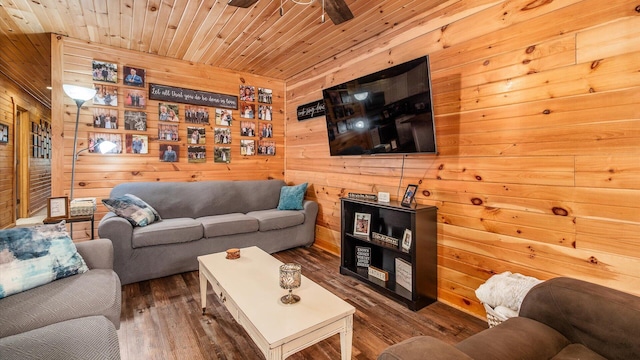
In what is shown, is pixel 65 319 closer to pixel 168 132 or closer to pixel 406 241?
pixel 406 241

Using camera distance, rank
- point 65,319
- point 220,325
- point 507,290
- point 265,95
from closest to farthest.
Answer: point 65,319, point 507,290, point 220,325, point 265,95

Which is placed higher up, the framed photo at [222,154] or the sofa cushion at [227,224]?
the framed photo at [222,154]

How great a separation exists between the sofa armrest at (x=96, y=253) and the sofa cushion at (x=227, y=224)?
118cm

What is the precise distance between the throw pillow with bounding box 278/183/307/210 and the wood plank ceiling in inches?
66.5

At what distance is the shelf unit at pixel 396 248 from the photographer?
228 centimetres

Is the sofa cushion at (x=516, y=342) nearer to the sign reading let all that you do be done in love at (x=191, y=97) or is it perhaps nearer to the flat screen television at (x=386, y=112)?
the flat screen television at (x=386, y=112)

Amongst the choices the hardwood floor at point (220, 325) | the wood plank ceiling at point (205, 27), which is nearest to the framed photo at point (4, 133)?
the wood plank ceiling at point (205, 27)

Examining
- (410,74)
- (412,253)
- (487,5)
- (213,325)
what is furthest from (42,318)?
(487,5)

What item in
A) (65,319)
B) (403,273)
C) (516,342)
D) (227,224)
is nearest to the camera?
(516,342)

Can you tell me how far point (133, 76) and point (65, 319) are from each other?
3047mm

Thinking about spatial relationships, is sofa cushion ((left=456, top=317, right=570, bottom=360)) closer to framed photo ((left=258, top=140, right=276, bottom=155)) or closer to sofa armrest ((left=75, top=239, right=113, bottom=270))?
sofa armrest ((left=75, top=239, right=113, bottom=270))

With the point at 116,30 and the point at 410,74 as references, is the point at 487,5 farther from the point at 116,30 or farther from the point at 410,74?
the point at 116,30

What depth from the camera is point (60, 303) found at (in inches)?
54.2

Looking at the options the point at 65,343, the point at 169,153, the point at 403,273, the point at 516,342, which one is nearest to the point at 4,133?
the point at 169,153
